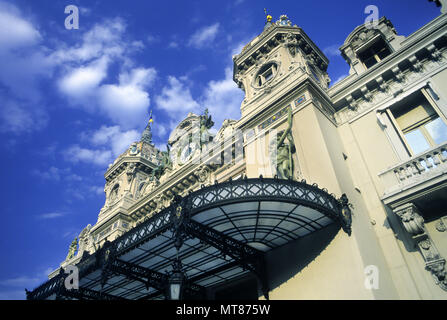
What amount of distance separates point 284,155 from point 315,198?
363cm

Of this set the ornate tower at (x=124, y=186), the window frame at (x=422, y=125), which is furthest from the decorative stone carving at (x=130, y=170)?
the window frame at (x=422, y=125)

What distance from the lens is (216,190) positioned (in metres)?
9.45

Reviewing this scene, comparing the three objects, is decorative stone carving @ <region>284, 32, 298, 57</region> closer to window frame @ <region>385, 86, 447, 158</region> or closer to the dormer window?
the dormer window

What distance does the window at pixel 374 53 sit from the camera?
1472 cm

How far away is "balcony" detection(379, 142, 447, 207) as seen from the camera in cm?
906

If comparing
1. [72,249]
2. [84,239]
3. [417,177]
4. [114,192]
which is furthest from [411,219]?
[72,249]

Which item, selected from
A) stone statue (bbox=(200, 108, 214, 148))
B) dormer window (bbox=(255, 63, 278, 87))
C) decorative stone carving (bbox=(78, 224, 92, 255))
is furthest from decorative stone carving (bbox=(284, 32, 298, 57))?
decorative stone carving (bbox=(78, 224, 92, 255))

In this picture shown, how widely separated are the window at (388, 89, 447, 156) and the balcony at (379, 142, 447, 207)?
1633mm

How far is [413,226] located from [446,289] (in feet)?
6.33

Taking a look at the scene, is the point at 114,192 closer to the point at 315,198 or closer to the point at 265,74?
the point at 265,74

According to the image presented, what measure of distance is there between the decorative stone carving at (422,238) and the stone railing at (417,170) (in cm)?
77

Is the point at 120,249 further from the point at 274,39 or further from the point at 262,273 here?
the point at 274,39

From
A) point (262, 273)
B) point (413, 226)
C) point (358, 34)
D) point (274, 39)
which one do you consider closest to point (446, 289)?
point (413, 226)

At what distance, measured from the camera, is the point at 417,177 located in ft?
31.4
